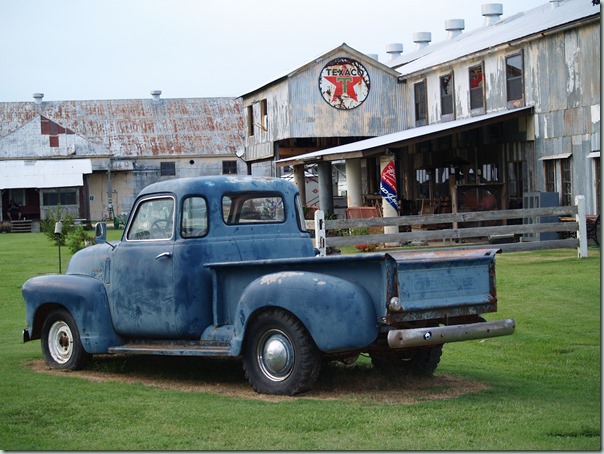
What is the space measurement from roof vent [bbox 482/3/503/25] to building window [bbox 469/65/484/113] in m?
13.1

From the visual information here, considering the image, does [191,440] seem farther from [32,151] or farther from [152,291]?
[32,151]

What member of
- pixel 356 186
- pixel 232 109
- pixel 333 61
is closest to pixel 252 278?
pixel 356 186

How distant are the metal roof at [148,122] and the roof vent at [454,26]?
2005cm

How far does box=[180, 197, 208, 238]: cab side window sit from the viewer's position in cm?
1034

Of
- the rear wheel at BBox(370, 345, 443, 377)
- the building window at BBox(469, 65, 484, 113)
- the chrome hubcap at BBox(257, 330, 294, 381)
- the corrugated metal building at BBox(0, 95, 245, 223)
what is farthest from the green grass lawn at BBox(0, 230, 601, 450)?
the corrugated metal building at BBox(0, 95, 245, 223)

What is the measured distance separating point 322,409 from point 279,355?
3.16 ft

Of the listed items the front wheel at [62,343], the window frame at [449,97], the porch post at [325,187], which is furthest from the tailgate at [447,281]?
the porch post at [325,187]

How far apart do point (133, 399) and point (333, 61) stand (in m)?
29.8

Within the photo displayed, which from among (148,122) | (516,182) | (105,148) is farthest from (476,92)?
(148,122)

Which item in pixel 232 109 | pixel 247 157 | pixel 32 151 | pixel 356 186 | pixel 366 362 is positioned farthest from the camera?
pixel 232 109

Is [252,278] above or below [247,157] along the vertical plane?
below

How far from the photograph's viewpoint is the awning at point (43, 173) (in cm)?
5666

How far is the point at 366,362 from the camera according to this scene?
11.4 meters

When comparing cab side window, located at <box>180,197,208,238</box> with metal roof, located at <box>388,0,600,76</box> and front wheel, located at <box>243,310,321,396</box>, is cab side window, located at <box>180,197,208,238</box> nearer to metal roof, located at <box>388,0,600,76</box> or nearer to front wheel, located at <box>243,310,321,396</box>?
front wheel, located at <box>243,310,321,396</box>
